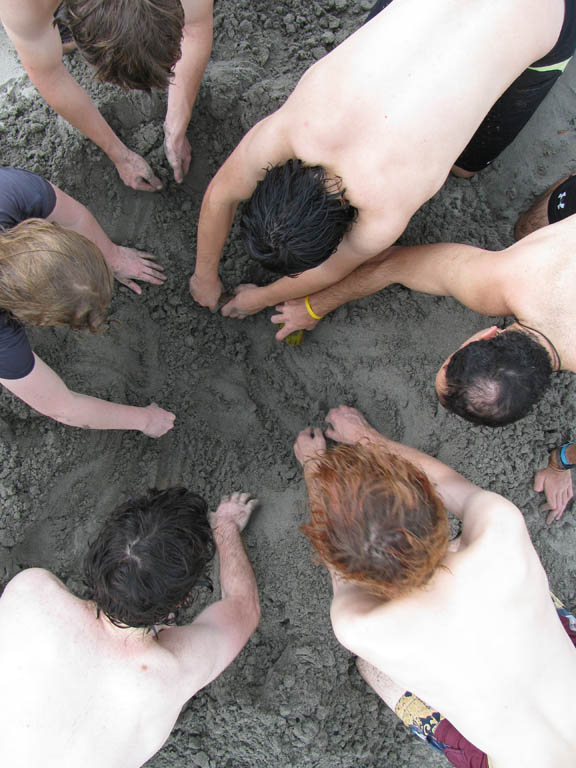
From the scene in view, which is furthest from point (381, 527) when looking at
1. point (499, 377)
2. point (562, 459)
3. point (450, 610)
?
point (562, 459)

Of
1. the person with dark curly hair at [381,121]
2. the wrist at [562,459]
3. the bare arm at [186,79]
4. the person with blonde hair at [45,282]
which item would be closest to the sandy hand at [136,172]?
the bare arm at [186,79]

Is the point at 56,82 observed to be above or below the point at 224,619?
above

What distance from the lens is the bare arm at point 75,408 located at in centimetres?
176

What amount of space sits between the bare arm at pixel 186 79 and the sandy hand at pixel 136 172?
0.34 ft

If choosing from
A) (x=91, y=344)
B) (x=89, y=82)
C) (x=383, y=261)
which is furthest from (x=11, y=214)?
(x=383, y=261)

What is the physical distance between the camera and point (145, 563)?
149 centimetres

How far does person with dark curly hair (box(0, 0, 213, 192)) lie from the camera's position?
57.9 inches

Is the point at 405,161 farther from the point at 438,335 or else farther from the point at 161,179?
the point at 161,179

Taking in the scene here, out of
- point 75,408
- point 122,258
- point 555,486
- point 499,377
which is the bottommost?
point 555,486

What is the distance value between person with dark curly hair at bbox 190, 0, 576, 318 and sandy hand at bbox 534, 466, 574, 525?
1327 mm

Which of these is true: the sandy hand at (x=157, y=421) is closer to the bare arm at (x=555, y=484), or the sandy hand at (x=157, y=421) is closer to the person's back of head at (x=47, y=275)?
the person's back of head at (x=47, y=275)

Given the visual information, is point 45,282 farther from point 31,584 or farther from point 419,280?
point 419,280

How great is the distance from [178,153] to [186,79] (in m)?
0.31

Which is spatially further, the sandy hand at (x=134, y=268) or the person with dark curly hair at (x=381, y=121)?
the sandy hand at (x=134, y=268)
